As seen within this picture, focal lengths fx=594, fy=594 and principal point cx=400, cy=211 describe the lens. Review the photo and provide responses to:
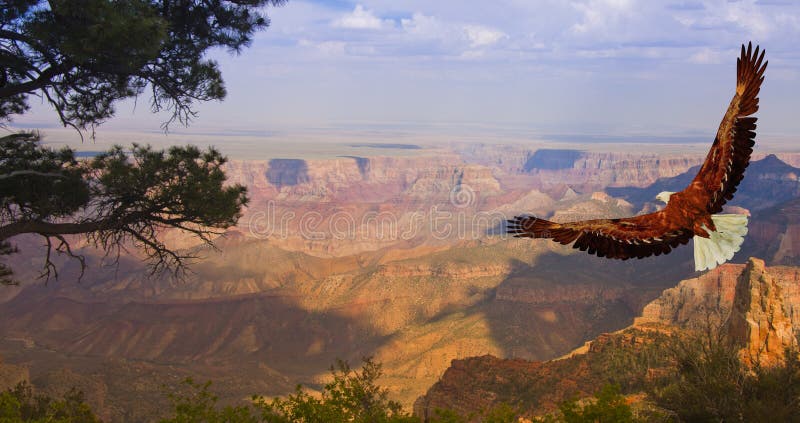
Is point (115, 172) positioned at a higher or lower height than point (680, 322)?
higher

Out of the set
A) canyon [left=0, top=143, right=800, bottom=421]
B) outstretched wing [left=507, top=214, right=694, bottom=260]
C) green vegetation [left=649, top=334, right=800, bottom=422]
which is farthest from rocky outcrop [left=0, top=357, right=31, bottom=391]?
outstretched wing [left=507, top=214, right=694, bottom=260]

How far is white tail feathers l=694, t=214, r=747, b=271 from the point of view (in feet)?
16.7

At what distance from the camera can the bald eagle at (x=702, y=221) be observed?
5078 mm

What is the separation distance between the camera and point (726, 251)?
513 centimetres

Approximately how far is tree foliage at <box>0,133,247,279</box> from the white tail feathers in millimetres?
11374

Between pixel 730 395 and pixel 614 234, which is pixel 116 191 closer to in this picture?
pixel 614 234

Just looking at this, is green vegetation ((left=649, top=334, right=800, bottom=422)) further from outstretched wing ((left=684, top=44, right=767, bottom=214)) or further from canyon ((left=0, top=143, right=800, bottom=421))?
canyon ((left=0, top=143, right=800, bottom=421))

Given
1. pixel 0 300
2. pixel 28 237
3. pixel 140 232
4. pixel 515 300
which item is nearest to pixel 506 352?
pixel 515 300

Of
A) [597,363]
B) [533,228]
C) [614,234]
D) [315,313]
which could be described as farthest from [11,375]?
[315,313]

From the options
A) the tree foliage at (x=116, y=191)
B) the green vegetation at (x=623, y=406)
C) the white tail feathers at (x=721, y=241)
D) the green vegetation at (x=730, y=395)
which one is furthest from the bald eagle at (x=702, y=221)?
the tree foliage at (x=116, y=191)

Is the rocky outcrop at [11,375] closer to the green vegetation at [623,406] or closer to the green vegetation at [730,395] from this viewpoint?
the green vegetation at [623,406]

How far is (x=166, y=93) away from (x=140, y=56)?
2.19m

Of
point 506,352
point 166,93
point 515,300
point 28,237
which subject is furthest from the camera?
point 28,237

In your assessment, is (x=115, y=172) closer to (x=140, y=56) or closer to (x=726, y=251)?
(x=140, y=56)
